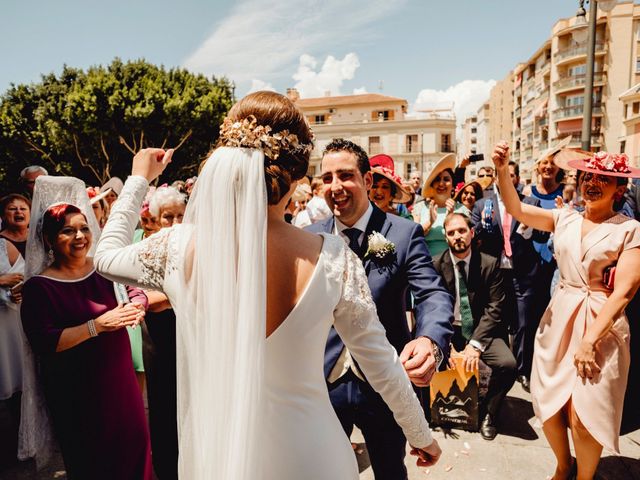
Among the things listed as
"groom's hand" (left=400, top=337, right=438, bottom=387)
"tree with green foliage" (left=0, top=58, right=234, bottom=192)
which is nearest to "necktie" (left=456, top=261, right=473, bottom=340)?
"groom's hand" (left=400, top=337, right=438, bottom=387)

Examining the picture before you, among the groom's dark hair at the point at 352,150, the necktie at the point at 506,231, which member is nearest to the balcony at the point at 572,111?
the necktie at the point at 506,231

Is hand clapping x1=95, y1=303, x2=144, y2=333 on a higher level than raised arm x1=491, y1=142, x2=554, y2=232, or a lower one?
lower

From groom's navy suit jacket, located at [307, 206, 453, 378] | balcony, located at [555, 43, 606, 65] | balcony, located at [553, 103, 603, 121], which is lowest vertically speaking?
groom's navy suit jacket, located at [307, 206, 453, 378]

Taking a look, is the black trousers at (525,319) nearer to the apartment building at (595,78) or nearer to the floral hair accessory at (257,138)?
the floral hair accessory at (257,138)

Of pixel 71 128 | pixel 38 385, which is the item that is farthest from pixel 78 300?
pixel 71 128

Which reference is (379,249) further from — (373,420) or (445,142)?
(445,142)

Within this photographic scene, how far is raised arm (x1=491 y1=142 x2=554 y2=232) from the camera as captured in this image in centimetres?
296

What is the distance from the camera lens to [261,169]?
147 cm

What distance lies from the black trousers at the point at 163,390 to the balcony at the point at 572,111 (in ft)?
164

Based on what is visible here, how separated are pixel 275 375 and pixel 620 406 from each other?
2703 mm

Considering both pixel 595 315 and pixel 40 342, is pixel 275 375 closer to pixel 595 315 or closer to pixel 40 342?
pixel 40 342

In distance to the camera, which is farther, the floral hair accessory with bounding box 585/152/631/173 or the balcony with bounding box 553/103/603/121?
the balcony with bounding box 553/103/603/121

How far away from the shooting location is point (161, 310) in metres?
3.05

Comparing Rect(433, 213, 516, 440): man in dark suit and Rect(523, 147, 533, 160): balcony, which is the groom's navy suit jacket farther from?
Rect(523, 147, 533, 160): balcony
